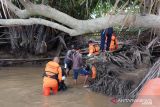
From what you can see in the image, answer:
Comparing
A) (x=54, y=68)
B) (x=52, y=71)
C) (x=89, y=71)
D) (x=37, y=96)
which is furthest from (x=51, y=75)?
(x=89, y=71)

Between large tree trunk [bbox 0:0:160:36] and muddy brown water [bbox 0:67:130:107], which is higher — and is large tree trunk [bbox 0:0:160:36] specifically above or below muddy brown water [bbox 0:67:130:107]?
above

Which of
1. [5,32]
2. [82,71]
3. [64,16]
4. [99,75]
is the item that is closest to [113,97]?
[99,75]

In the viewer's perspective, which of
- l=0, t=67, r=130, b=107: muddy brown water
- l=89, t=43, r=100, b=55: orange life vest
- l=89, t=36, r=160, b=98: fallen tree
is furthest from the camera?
l=89, t=43, r=100, b=55: orange life vest

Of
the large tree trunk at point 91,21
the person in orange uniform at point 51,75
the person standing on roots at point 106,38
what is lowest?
the person in orange uniform at point 51,75

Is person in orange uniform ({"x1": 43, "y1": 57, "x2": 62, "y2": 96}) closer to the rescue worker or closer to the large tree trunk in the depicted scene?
the rescue worker

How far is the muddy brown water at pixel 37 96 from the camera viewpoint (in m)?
9.53

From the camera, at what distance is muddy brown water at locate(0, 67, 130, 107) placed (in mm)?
9531

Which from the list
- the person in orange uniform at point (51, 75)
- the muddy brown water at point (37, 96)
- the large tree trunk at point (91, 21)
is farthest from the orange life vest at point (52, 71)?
the large tree trunk at point (91, 21)

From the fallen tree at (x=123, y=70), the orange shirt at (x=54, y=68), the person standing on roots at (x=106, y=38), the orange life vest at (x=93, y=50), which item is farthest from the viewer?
the person standing on roots at (x=106, y=38)

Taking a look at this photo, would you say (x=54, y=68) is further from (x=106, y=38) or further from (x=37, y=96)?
(x=106, y=38)

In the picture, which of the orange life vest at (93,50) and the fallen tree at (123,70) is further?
the orange life vest at (93,50)

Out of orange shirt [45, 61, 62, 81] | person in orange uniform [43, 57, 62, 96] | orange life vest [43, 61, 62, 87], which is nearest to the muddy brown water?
person in orange uniform [43, 57, 62, 96]

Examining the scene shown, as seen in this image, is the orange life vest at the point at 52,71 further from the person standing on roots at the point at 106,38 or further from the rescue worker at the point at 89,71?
the person standing on roots at the point at 106,38

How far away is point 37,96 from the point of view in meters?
10.4
